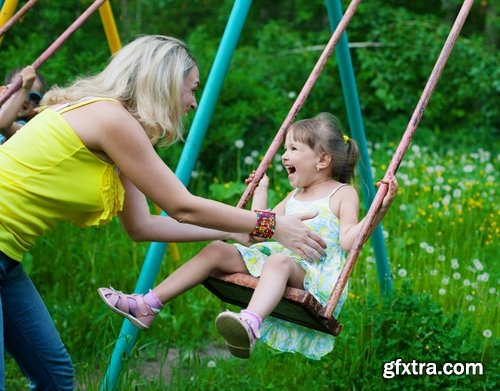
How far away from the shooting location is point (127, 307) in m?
3.19

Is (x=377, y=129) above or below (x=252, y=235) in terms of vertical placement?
above

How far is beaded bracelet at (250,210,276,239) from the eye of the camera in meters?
2.97

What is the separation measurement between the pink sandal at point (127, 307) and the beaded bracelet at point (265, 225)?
1.72 ft

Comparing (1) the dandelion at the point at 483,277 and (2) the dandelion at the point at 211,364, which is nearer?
(2) the dandelion at the point at 211,364

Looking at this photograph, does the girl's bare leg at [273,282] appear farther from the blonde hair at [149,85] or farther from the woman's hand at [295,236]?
the blonde hair at [149,85]

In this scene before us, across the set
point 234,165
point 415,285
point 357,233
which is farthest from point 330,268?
point 234,165

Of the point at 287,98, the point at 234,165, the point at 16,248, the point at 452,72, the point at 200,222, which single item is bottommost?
the point at 16,248

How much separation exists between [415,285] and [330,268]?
5.66 ft

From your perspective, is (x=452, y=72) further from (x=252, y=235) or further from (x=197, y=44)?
(x=252, y=235)

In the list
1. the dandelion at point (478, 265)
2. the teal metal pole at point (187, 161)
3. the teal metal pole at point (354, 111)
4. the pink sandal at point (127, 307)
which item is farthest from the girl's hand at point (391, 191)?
the dandelion at point (478, 265)

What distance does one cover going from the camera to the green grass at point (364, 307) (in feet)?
13.8

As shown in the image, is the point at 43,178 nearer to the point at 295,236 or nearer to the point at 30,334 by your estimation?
the point at 30,334

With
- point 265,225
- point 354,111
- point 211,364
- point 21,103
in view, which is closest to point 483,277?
point 354,111

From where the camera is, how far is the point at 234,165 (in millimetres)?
6949
